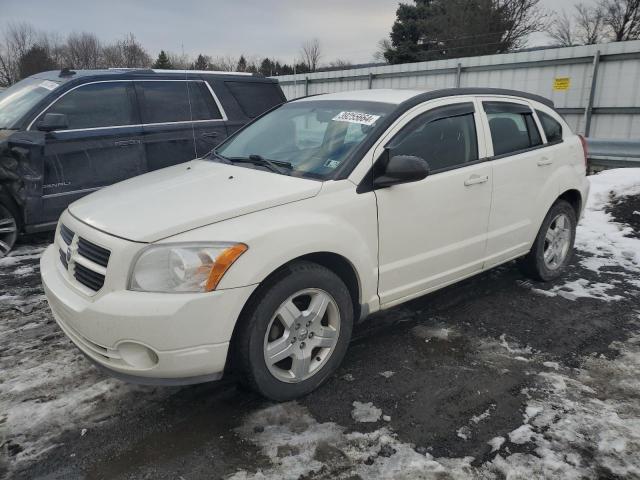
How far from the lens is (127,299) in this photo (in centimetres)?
243

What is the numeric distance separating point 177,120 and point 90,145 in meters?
1.11

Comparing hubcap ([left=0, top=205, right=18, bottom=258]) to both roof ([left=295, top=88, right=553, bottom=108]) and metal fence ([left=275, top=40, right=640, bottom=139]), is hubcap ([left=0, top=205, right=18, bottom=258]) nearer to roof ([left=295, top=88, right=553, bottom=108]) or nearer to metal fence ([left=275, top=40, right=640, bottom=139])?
roof ([left=295, top=88, right=553, bottom=108])

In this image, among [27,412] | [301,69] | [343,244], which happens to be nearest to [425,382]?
[343,244]

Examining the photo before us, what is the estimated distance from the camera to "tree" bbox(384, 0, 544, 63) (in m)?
30.4

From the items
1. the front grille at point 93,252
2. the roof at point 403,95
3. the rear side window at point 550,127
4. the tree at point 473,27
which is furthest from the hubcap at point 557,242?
the tree at point 473,27

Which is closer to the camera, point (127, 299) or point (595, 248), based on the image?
point (127, 299)

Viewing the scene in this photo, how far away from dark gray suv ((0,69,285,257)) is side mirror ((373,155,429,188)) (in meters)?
3.75

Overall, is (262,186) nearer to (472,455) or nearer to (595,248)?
(472,455)

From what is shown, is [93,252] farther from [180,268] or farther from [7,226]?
[7,226]

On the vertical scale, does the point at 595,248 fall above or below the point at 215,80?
below

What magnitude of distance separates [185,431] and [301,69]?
194 ft

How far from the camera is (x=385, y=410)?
281 cm

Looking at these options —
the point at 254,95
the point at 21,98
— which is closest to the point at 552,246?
the point at 254,95

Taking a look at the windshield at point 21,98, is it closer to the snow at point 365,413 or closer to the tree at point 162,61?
the snow at point 365,413
